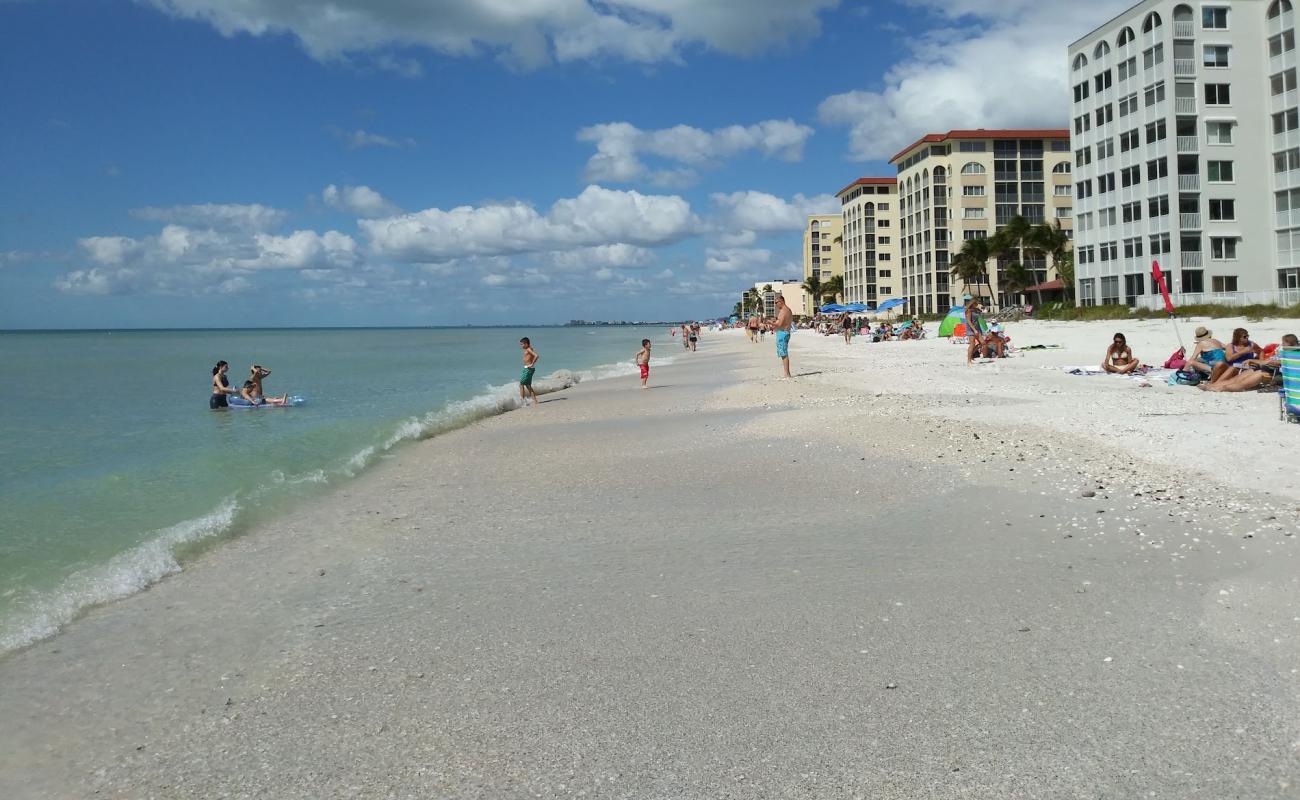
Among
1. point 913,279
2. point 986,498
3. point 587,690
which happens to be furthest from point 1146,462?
point 913,279

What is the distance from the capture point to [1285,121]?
52688 millimetres

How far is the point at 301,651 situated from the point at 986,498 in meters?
6.24

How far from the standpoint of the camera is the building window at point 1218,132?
54.0 meters

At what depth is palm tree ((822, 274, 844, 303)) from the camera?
468 ft

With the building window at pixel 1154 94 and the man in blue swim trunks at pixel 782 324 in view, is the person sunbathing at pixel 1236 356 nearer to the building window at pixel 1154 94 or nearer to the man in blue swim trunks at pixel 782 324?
the man in blue swim trunks at pixel 782 324

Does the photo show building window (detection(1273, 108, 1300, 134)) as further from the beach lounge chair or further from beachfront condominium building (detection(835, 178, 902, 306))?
beachfront condominium building (detection(835, 178, 902, 306))

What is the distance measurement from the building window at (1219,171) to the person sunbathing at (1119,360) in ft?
135

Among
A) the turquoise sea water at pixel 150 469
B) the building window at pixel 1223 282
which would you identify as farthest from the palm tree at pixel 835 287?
the turquoise sea water at pixel 150 469

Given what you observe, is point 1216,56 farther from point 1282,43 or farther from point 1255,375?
point 1255,375

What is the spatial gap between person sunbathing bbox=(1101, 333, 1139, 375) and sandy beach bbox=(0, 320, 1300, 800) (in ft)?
34.3

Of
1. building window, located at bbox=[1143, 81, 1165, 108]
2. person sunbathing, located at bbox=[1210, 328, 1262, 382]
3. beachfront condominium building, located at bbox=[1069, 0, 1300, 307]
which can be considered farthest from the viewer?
building window, located at bbox=[1143, 81, 1165, 108]

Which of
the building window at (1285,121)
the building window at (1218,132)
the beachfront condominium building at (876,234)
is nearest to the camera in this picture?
the building window at (1285,121)

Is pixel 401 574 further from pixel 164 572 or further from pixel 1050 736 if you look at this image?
pixel 1050 736

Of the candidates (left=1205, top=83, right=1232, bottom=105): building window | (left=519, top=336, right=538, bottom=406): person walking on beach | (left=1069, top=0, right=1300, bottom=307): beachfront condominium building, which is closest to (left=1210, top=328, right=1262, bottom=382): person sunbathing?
(left=519, top=336, right=538, bottom=406): person walking on beach
